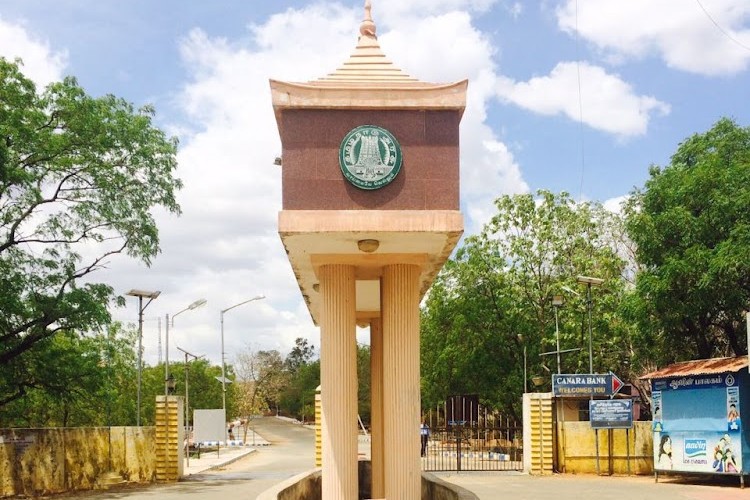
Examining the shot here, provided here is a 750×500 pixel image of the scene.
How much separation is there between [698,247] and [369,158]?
14.9m

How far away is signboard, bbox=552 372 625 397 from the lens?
24500 mm

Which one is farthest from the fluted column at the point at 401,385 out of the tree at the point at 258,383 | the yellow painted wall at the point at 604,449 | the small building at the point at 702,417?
the tree at the point at 258,383

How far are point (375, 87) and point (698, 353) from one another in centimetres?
1843

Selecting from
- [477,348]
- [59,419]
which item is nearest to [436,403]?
[477,348]

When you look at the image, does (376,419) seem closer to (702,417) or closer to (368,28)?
(368,28)

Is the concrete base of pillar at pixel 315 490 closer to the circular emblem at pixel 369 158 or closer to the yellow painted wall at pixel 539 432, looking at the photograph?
the circular emblem at pixel 369 158

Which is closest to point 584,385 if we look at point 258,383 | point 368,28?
point 368,28

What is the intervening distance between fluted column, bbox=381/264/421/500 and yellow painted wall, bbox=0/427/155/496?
1187 cm

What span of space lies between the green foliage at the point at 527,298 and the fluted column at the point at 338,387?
23.3 metres

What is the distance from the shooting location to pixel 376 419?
14445 millimetres

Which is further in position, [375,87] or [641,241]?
[641,241]

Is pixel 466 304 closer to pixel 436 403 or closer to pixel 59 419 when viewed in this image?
pixel 436 403

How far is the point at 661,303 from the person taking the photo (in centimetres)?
2409

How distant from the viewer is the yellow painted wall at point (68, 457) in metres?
20.2
